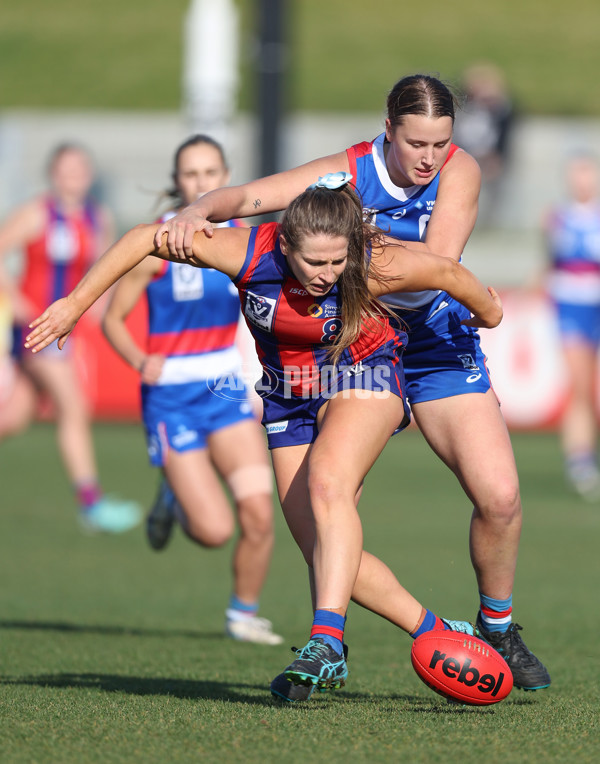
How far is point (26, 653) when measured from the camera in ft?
17.4

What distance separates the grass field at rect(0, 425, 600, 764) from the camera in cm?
358

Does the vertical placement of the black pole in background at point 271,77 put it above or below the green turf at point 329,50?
below

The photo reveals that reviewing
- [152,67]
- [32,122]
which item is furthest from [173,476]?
[152,67]

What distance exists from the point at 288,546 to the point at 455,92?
5006mm

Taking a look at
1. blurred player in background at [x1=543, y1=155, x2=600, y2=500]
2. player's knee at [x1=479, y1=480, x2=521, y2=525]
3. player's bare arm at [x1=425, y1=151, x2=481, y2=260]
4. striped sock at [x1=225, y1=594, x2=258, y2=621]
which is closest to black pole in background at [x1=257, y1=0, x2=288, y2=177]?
blurred player in background at [x1=543, y1=155, x2=600, y2=500]

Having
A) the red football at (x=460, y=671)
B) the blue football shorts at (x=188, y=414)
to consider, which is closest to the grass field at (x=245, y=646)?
the red football at (x=460, y=671)

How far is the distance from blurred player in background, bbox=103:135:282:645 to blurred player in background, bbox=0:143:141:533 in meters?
2.92

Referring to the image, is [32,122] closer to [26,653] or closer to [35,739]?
[26,653]

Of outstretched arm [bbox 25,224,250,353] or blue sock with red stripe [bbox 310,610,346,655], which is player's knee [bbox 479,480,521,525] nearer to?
blue sock with red stripe [bbox 310,610,346,655]

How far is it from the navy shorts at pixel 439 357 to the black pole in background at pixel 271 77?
932 centimetres

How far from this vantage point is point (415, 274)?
157 inches

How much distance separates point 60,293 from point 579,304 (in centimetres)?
468

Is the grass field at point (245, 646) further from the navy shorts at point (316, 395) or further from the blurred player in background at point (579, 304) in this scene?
the navy shorts at point (316, 395)

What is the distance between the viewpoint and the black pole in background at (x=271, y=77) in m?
13.3
